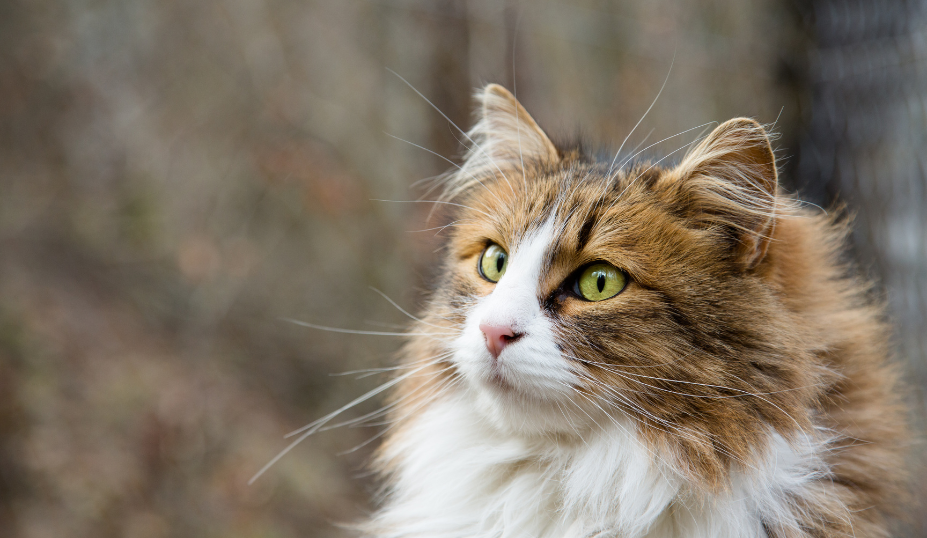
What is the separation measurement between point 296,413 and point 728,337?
9.73 ft

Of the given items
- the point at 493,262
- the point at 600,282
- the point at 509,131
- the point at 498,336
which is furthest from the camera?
the point at 509,131

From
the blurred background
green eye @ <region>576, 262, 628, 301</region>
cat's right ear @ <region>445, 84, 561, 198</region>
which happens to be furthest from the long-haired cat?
the blurred background

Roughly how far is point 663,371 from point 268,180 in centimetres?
297

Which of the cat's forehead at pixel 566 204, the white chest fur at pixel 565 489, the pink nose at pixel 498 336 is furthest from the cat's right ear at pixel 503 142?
the white chest fur at pixel 565 489

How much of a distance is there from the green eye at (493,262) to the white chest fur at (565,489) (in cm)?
35

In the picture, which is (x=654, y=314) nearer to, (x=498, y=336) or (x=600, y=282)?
(x=600, y=282)

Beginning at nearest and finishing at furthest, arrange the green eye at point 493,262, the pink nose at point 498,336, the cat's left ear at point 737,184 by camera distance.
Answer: the pink nose at point 498,336, the cat's left ear at point 737,184, the green eye at point 493,262

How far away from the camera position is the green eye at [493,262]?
5.54ft

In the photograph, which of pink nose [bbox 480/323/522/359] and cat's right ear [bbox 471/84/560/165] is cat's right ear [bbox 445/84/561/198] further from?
pink nose [bbox 480/323/522/359]

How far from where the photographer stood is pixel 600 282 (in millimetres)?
1483

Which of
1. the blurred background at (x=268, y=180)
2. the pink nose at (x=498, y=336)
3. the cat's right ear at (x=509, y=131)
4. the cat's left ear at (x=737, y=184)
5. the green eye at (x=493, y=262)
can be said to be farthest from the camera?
the blurred background at (x=268, y=180)

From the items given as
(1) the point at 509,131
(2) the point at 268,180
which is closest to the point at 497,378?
(1) the point at 509,131

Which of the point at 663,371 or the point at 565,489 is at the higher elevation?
the point at 663,371

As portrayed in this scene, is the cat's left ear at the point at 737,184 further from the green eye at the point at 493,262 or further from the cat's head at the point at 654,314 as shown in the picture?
the green eye at the point at 493,262
